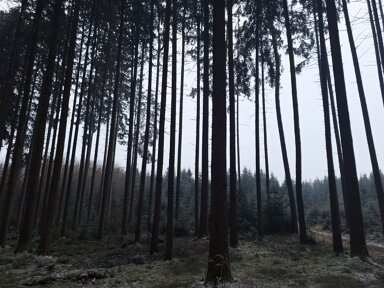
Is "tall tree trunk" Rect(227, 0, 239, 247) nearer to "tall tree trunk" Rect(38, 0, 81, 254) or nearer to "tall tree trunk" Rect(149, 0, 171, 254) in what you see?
"tall tree trunk" Rect(149, 0, 171, 254)

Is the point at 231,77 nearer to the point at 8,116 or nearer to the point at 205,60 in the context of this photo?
the point at 205,60

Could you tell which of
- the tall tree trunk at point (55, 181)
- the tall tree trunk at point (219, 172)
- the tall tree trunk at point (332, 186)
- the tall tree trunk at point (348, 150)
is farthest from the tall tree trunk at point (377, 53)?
the tall tree trunk at point (55, 181)

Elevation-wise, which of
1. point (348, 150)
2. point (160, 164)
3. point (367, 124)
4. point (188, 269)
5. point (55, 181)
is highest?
point (367, 124)

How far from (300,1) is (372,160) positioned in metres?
8.91

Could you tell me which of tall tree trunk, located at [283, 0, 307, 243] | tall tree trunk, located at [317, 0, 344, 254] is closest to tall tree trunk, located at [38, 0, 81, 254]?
tall tree trunk, located at [283, 0, 307, 243]

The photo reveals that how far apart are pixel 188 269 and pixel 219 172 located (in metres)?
3.64

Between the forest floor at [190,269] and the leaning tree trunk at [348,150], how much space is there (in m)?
0.71

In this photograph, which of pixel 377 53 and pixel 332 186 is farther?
pixel 377 53

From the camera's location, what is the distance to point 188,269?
9.87m

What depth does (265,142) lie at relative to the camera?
21.2 meters

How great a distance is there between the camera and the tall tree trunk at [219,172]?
757 centimetres

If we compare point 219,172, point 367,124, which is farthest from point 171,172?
point 367,124

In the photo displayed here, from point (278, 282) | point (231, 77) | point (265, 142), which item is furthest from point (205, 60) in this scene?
point (278, 282)

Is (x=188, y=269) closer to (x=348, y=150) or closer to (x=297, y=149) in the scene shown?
(x=348, y=150)
